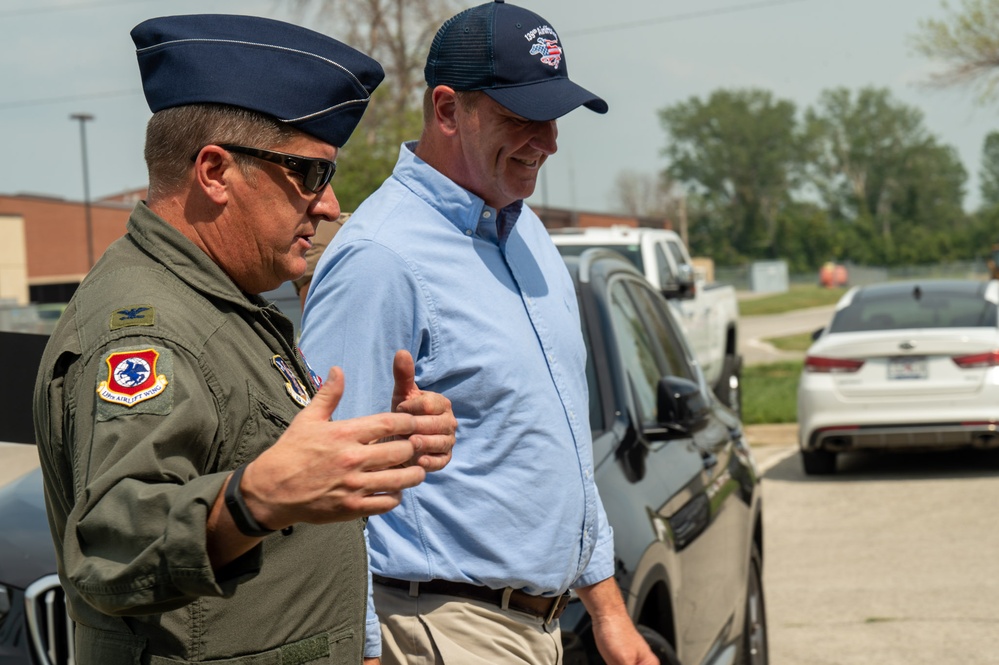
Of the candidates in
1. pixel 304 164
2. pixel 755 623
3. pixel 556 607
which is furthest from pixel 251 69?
pixel 755 623

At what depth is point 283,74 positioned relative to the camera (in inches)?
78.9

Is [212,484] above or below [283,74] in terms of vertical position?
below

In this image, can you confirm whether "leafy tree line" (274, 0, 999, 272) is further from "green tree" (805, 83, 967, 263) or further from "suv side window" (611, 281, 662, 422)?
"suv side window" (611, 281, 662, 422)

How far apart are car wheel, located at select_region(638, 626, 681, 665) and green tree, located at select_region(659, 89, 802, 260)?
352 feet

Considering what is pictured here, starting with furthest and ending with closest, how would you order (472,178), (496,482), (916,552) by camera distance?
(916,552)
(472,178)
(496,482)

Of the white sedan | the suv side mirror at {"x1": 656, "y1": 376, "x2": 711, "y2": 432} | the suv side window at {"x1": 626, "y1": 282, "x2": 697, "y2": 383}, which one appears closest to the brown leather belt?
the suv side mirror at {"x1": 656, "y1": 376, "x2": 711, "y2": 432}

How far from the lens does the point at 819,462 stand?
36.9ft

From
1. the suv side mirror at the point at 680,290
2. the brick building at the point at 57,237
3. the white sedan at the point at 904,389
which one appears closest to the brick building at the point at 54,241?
the brick building at the point at 57,237

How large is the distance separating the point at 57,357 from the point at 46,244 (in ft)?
196

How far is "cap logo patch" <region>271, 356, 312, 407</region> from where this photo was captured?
1.99 meters

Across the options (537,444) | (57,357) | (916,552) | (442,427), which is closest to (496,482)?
(537,444)

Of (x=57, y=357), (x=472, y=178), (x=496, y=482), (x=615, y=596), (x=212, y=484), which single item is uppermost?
(x=472, y=178)

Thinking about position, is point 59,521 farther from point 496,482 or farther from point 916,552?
point 916,552

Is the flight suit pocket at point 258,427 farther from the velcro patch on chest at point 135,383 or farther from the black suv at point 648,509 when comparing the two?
the black suv at point 648,509
